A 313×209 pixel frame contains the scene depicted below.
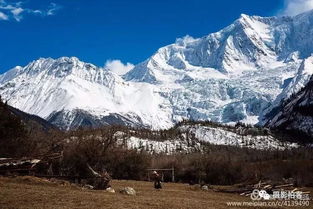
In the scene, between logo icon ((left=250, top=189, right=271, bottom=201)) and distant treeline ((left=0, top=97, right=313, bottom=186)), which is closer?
logo icon ((left=250, top=189, right=271, bottom=201))

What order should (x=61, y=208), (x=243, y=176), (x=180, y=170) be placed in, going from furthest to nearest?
1. (x=180, y=170)
2. (x=243, y=176)
3. (x=61, y=208)

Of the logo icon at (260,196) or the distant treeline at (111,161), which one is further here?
the distant treeline at (111,161)

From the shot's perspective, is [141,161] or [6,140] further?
[141,161]

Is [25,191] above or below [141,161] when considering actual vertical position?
below

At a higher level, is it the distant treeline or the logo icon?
the distant treeline

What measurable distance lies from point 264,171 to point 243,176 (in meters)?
5.56

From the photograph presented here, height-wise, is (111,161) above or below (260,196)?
above

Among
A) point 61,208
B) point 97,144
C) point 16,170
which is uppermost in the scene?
point 97,144

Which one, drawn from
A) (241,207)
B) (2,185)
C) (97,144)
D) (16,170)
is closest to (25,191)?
(2,185)

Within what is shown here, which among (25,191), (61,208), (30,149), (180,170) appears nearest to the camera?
(61,208)

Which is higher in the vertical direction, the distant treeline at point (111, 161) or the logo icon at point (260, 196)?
the distant treeline at point (111, 161)

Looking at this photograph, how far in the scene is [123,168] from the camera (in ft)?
308

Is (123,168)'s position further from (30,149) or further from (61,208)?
(61,208)

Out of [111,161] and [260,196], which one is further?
[111,161]
